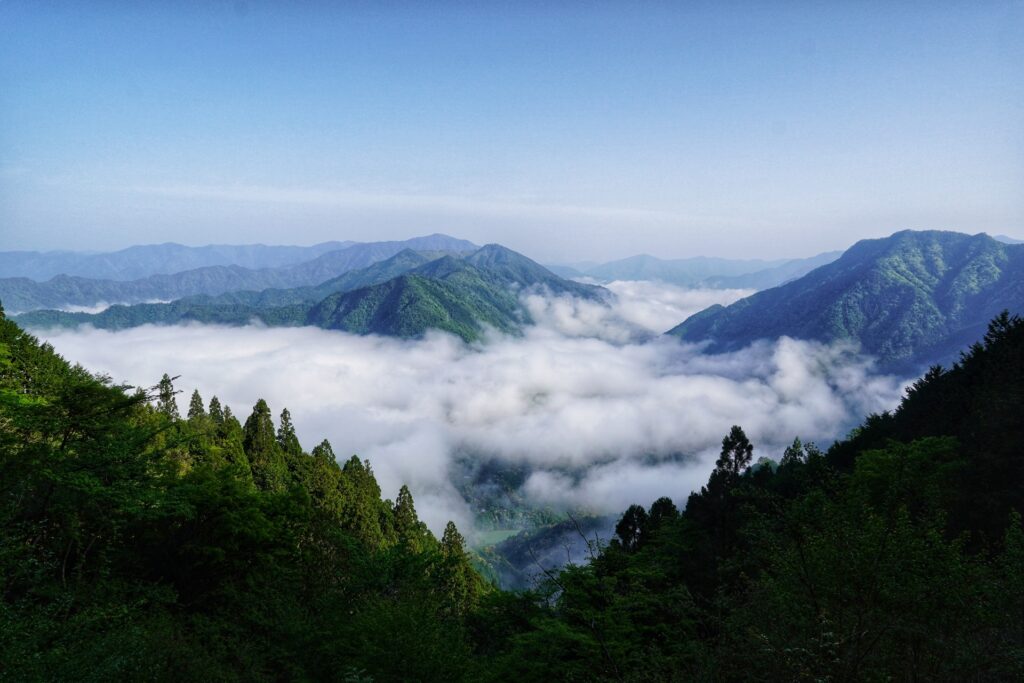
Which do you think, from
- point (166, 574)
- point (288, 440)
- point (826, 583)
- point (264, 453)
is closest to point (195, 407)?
point (288, 440)

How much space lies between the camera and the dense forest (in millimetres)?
9609

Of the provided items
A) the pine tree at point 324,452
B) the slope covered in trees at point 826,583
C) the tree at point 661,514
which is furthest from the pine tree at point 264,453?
the tree at point 661,514

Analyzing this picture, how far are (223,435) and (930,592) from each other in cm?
5663

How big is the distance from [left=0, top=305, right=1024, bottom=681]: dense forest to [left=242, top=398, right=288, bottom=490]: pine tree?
17256mm

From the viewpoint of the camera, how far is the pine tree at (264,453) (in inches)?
1973

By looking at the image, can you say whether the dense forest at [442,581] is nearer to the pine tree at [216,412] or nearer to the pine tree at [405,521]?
the pine tree at [405,521]

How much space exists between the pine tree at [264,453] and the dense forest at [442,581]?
17.3 meters

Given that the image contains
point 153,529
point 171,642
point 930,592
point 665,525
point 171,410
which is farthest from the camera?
point 171,410

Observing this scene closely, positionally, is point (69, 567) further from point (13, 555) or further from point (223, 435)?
point (223, 435)

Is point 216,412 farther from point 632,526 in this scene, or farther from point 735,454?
point 735,454

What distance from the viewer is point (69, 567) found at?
57.5 ft

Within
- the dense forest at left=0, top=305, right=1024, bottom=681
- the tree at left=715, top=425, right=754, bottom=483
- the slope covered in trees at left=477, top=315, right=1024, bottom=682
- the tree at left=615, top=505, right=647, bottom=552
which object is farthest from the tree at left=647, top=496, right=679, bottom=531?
the tree at left=715, top=425, right=754, bottom=483

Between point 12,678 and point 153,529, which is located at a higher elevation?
point 12,678

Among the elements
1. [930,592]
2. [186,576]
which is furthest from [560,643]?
[186,576]
